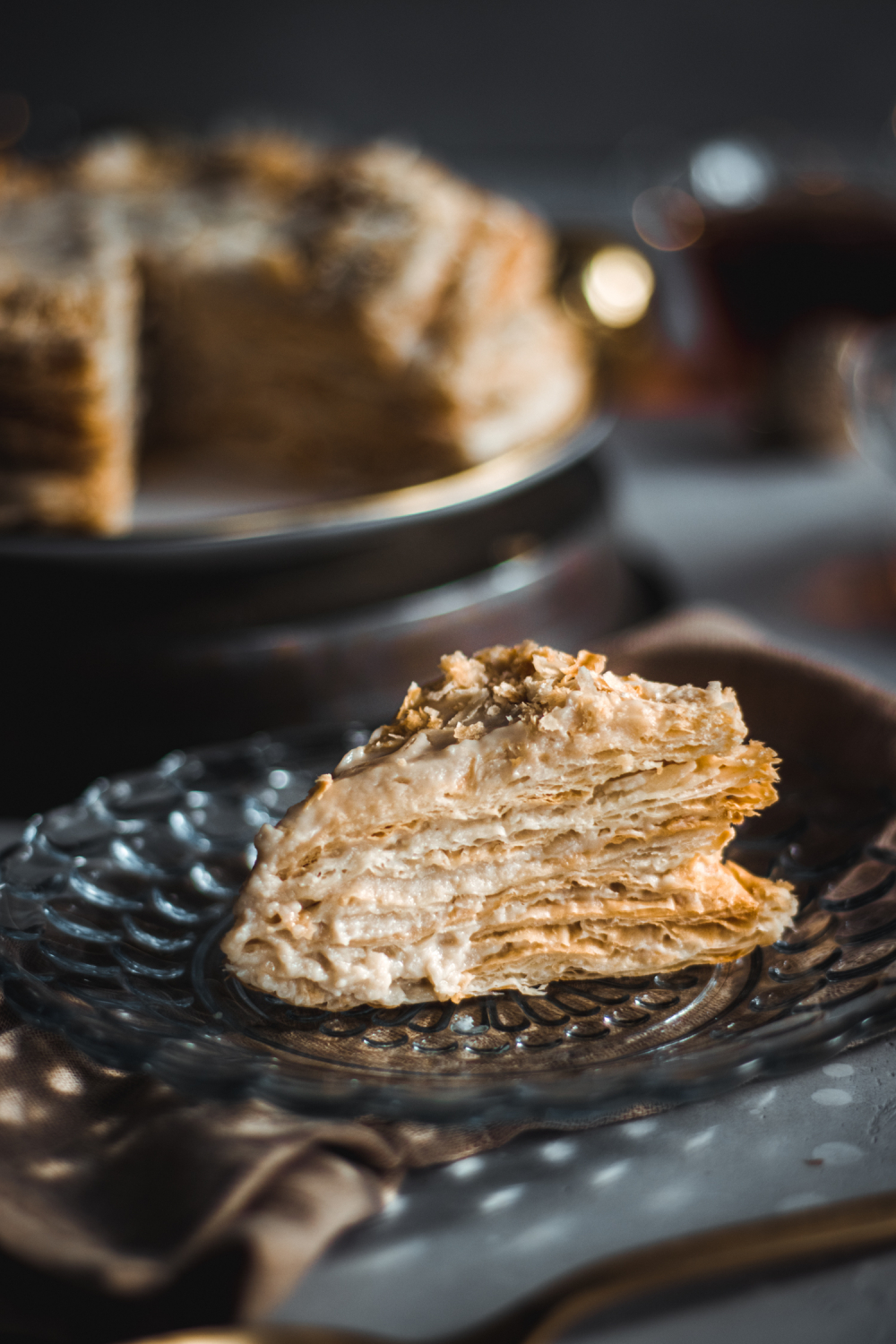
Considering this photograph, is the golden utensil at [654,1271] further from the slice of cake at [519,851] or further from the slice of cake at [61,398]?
the slice of cake at [61,398]

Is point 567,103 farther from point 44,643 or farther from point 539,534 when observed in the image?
point 44,643

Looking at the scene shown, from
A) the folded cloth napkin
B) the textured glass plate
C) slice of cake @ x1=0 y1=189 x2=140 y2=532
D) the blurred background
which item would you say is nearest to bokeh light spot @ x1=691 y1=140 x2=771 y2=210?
the blurred background

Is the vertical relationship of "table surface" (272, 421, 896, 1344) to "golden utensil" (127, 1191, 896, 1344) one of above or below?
below

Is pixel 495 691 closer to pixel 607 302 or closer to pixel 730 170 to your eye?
pixel 607 302

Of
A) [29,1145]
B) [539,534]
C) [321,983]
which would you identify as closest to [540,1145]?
[321,983]

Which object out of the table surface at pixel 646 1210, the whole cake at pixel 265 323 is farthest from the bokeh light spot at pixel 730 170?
the table surface at pixel 646 1210

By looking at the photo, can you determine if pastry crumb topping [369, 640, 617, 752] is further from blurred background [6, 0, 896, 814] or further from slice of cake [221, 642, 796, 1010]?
blurred background [6, 0, 896, 814]

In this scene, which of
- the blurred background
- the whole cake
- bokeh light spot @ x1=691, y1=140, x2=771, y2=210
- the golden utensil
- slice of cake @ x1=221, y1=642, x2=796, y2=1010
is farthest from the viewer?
bokeh light spot @ x1=691, y1=140, x2=771, y2=210
